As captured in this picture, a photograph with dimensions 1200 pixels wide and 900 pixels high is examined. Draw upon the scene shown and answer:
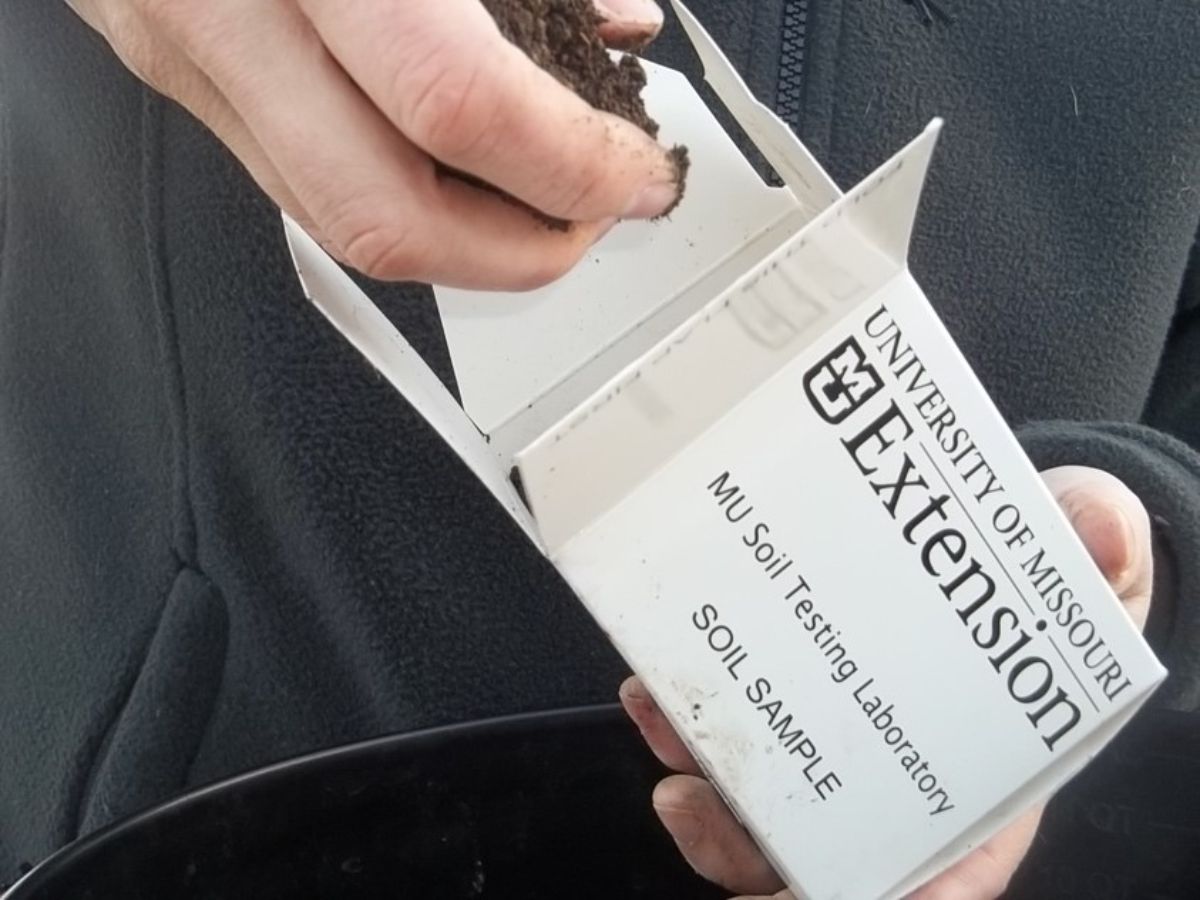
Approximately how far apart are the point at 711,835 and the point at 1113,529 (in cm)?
18

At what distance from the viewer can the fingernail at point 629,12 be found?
0.34m

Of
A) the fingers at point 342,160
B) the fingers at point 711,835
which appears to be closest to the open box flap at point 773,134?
the fingers at point 342,160

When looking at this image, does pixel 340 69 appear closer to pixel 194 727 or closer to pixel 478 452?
pixel 478 452

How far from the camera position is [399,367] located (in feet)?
1.14

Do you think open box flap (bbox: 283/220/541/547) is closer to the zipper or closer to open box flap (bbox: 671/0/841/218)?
open box flap (bbox: 671/0/841/218)

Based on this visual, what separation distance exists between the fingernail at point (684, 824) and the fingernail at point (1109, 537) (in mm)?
175

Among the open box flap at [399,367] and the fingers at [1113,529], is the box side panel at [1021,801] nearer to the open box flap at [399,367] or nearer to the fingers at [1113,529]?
the fingers at [1113,529]

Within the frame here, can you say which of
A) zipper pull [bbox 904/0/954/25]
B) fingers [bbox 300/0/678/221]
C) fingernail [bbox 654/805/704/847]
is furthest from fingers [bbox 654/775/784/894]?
zipper pull [bbox 904/0/954/25]

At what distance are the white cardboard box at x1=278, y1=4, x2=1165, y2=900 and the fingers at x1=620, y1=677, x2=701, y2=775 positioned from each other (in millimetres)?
87

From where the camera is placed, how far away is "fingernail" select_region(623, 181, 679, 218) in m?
0.28

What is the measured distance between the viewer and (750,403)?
31cm

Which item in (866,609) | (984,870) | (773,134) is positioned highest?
(773,134)

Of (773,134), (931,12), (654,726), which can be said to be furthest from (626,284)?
(931,12)

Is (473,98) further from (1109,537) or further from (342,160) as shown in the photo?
(1109,537)
